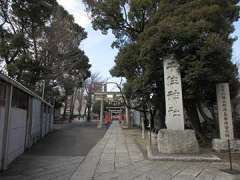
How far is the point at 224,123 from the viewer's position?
31.4 ft

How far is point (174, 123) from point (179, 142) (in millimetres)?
848

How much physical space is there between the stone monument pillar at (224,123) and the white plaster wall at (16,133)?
279 inches

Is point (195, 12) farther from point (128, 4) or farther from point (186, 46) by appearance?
point (128, 4)

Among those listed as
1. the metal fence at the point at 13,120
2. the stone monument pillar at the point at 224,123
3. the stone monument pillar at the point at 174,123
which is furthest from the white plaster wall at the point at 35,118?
the stone monument pillar at the point at 224,123

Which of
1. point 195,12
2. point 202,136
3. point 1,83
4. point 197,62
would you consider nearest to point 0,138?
point 1,83

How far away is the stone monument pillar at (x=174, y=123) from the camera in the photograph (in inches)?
334

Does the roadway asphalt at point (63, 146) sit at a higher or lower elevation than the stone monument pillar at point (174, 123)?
lower

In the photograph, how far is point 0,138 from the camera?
6.08 meters

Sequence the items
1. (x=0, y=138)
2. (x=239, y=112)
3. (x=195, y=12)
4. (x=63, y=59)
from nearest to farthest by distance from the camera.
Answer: (x=0, y=138) → (x=195, y=12) → (x=239, y=112) → (x=63, y=59)

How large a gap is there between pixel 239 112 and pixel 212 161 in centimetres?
1105

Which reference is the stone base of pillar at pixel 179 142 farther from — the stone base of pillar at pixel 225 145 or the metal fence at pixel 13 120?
the metal fence at pixel 13 120

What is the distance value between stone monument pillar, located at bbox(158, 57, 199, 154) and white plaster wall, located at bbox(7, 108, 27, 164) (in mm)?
4770

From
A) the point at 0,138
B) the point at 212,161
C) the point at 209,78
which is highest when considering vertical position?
the point at 209,78

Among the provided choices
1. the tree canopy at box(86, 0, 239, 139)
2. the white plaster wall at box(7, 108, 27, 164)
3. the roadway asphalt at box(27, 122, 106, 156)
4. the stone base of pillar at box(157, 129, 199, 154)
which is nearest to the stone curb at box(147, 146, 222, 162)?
the stone base of pillar at box(157, 129, 199, 154)
